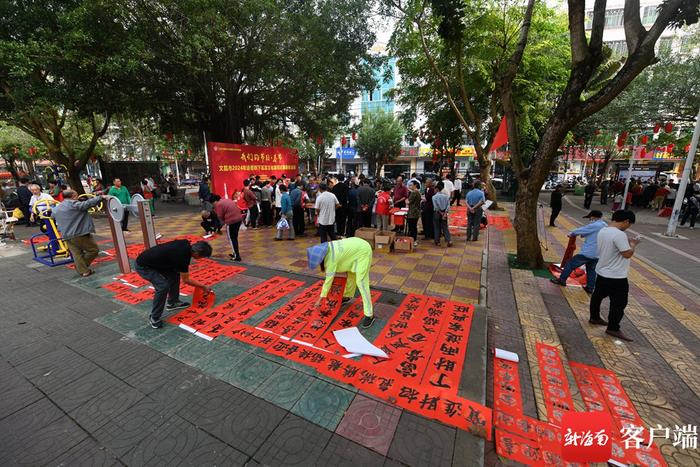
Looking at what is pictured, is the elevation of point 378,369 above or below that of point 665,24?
below

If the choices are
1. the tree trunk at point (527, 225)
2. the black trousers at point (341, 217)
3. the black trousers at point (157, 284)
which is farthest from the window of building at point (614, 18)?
the black trousers at point (157, 284)

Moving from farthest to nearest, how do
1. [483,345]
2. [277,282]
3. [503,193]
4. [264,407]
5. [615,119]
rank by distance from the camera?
[503,193] → [615,119] → [277,282] → [483,345] → [264,407]

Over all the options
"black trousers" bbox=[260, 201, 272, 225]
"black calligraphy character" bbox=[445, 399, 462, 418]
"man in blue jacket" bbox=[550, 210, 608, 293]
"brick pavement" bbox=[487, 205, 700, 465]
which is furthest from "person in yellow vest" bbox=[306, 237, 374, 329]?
"black trousers" bbox=[260, 201, 272, 225]

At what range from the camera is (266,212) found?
10531mm

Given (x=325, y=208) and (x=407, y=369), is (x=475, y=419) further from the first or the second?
(x=325, y=208)

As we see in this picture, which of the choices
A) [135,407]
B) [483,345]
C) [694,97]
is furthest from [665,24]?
[694,97]

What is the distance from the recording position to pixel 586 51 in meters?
4.73

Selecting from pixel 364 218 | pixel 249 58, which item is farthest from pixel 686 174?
pixel 249 58

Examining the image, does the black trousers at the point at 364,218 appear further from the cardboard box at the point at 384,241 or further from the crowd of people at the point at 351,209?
the cardboard box at the point at 384,241

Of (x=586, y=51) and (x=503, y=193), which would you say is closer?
(x=586, y=51)

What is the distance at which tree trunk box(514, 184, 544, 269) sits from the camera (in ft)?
19.2

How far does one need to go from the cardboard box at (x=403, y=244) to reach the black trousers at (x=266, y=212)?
5.22m

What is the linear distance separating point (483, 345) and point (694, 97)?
59.5 feet

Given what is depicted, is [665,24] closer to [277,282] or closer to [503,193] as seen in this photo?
[277,282]
